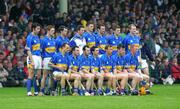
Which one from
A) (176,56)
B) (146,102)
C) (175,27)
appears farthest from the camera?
(175,27)

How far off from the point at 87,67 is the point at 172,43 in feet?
34.8

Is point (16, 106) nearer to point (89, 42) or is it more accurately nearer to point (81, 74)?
point (81, 74)

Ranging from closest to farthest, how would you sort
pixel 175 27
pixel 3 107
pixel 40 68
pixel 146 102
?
pixel 3 107 < pixel 146 102 < pixel 40 68 < pixel 175 27

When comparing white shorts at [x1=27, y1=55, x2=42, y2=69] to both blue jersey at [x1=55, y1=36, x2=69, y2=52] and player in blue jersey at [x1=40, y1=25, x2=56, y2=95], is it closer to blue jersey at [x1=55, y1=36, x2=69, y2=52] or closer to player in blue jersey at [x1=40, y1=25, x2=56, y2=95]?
player in blue jersey at [x1=40, y1=25, x2=56, y2=95]

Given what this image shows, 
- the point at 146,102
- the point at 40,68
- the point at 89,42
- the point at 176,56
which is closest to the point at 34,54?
the point at 40,68

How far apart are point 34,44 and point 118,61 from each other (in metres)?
2.68

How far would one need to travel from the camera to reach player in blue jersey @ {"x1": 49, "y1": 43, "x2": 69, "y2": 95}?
2233 centimetres

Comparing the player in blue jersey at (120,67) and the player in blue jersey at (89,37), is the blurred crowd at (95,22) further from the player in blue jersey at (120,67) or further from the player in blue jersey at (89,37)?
the player in blue jersey at (120,67)

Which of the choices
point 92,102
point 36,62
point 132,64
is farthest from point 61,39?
point 92,102

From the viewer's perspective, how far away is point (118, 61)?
76.2 feet

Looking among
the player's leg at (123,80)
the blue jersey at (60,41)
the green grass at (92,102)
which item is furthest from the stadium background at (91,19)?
the green grass at (92,102)

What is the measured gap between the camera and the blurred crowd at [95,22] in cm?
2825

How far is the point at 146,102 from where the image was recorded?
1958cm

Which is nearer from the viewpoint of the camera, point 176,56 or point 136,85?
point 136,85
